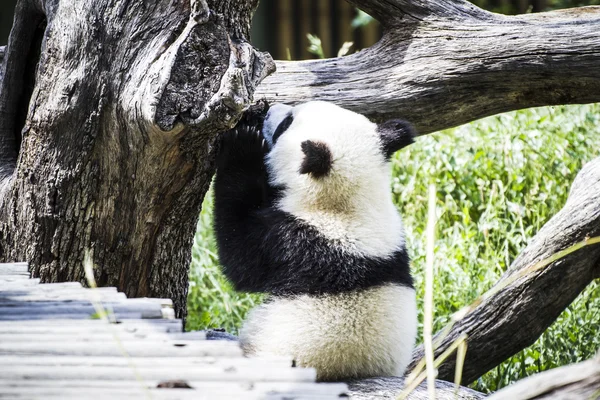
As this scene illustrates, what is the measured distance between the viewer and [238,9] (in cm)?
274

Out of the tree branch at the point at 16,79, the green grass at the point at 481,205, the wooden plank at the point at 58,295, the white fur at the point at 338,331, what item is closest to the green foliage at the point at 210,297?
the green grass at the point at 481,205

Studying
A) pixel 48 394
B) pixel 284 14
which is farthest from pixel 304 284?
pixel 284 14

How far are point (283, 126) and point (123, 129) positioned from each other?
79 cm

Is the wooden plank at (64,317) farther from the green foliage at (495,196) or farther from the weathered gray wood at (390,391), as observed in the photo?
the green foliage at (495,196)

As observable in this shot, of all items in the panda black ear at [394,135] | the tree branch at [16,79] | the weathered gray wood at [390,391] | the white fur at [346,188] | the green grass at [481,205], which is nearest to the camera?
the weathered gray wood at [390,391]

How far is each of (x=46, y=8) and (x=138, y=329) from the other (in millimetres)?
1534

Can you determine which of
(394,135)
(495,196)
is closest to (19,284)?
(394,135)

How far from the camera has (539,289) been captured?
3223 mm

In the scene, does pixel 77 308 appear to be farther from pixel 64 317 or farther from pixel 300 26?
pixel 300 26

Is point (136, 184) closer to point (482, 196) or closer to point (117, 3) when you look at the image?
point (117, 3)

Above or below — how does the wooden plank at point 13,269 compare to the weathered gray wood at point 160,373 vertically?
above

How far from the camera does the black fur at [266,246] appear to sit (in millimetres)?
2748

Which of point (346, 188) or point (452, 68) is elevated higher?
point (452, 68)

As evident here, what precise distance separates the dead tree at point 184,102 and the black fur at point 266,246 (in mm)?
147
